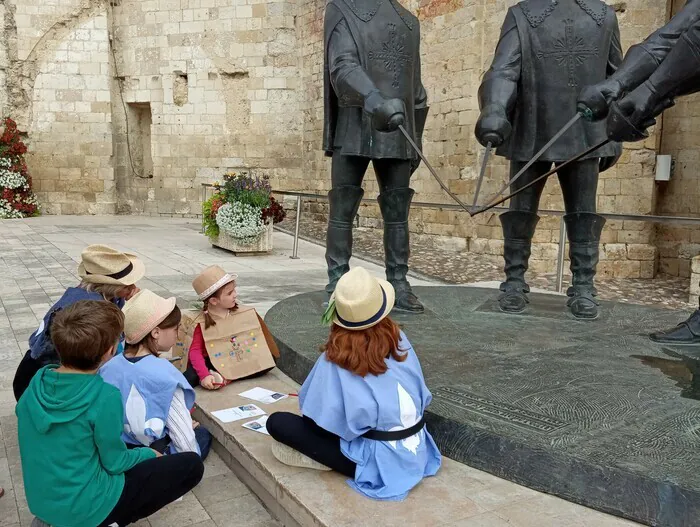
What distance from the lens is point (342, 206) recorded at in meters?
3.93

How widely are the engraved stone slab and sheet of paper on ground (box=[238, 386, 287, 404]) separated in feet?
0.51

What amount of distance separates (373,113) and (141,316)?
1.53 m

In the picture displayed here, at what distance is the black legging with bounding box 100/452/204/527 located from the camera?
2.03 m

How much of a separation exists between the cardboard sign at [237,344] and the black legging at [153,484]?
1.01 metres

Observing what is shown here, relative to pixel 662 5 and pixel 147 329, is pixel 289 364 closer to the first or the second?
pixel 147 329

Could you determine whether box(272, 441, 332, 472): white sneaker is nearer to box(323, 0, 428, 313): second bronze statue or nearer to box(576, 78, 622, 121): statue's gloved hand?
box(323, 0, 428, 313): second bronze statue

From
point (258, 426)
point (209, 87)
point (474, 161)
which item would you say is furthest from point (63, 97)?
point (258, 426)

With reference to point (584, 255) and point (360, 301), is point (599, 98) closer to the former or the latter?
point (584, 255)

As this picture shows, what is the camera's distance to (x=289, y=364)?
330 centimetres

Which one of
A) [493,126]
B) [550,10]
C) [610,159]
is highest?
[550,10]

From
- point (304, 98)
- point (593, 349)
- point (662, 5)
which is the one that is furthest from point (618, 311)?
point (304, 98)

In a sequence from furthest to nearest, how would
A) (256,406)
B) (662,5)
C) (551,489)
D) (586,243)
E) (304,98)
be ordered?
(304,98) < (662,5) < (586,243) < (256,406) < (551,489)

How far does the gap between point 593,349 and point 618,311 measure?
3.06 ft

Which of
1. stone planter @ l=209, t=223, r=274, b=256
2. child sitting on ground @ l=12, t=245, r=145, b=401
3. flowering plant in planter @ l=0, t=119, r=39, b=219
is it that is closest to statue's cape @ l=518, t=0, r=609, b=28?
child sitting on ground @ l=12, t=245, r=145, b=401
